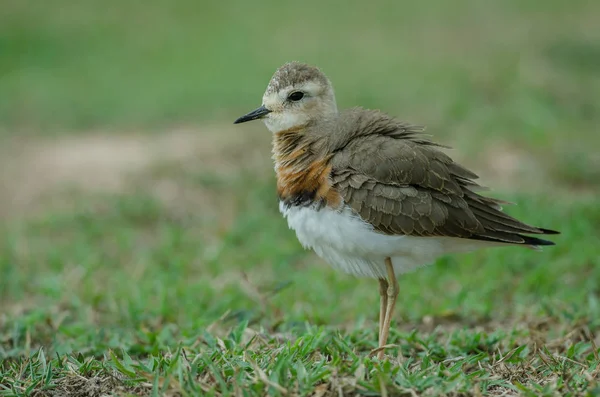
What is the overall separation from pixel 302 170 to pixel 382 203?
49 cm

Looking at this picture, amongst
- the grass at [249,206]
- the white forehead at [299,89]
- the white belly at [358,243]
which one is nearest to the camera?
the grass at [249,206]

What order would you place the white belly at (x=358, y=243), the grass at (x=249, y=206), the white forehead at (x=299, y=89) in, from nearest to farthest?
the grass at (x=249, y=206)
the white belly at (x=358, y=243)
the white forehead at (x=299, y=89)

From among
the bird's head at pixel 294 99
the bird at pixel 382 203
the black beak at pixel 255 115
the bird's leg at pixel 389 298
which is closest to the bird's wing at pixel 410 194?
the bird at pixel 382 203

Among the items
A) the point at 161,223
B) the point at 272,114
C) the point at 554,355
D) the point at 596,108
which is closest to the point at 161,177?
the point at 161,223

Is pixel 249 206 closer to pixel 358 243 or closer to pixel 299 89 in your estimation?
pixel 299 89

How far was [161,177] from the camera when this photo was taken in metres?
8.36

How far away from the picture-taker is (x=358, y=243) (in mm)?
4328

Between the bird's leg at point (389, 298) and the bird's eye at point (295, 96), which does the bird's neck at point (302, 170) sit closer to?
the bird's eye at point (295, 96)

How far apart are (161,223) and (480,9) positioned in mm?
10032

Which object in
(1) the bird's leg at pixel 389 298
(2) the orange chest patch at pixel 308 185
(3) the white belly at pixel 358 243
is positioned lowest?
(1) the bird's leg at pixel 389 298

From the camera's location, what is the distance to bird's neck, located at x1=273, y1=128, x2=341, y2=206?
14.5ft

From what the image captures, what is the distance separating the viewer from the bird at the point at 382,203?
435 centimetres

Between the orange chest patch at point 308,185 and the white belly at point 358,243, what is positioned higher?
the orange chest patch at point 308,185

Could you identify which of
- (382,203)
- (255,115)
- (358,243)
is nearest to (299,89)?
(255,115)
